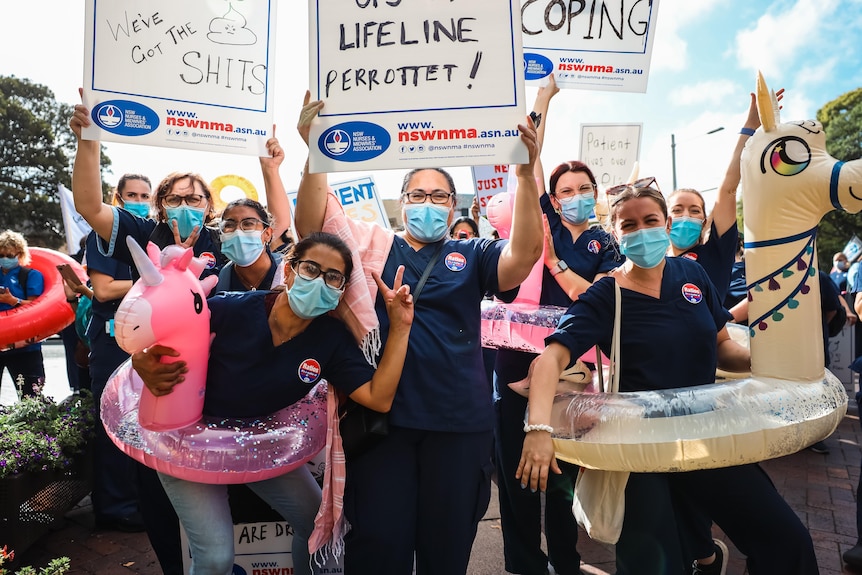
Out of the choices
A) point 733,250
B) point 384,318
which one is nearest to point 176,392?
point 384,318

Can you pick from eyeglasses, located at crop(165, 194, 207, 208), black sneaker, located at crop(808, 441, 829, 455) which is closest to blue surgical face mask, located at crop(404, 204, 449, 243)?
eyeglasses, located at crop(165, 194, 207, 208)

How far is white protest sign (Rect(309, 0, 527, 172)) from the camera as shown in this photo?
2.10m

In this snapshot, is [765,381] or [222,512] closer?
[765,381]

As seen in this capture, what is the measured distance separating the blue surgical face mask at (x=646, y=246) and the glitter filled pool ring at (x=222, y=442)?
1386 millimetres

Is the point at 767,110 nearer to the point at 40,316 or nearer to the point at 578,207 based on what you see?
the point at 578,207

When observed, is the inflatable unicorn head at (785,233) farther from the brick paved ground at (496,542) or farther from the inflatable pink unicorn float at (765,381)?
the brick paved ground at (496,542)

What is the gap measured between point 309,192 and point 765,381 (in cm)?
181

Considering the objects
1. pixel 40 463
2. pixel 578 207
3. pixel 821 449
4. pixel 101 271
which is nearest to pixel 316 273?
pixel 578 207

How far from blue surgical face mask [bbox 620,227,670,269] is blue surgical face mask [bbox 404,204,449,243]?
711mm

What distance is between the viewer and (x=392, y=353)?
205 cm

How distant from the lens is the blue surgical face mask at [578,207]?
2941 mm

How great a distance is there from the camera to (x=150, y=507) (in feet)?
8.71

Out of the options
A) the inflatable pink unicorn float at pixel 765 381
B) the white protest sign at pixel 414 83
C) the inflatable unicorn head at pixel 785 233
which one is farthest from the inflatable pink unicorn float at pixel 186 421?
the inflatable unicorn head at pixel 785 233

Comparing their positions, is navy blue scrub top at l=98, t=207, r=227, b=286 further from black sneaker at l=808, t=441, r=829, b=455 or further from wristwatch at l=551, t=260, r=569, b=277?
black sneaker at l=808, t=441, r=829, b=455
